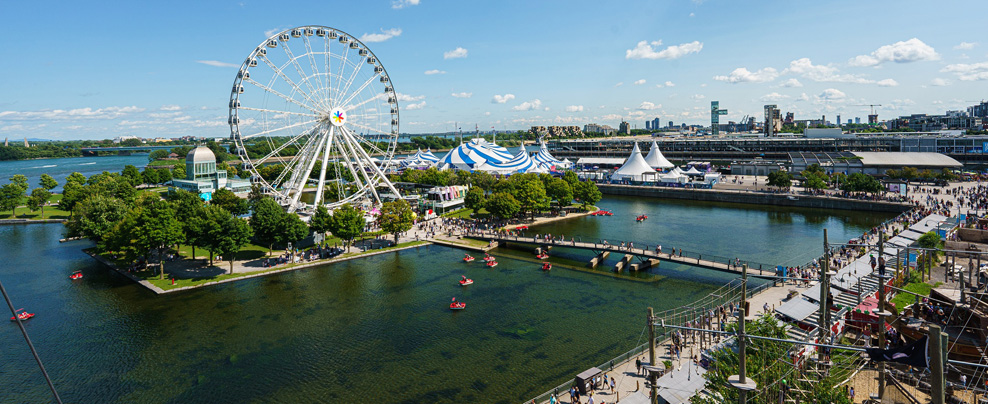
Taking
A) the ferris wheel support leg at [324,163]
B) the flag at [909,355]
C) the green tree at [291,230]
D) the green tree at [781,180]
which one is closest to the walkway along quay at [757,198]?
the green tree at [781,180]

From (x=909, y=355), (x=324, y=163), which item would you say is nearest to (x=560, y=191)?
(x=324, y=163)

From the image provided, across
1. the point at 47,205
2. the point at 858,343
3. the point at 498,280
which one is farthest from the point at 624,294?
the point at 47,205

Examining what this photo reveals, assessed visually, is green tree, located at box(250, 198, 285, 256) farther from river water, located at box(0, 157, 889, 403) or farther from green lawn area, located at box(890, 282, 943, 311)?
green lawn area, located at box(890, 282, 943, 311)

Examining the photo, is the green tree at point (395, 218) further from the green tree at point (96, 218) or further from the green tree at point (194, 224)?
the green tree at point (96, 218)

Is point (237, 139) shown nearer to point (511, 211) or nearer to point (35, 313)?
point (35, 313)

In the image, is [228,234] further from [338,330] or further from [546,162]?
[546,162]

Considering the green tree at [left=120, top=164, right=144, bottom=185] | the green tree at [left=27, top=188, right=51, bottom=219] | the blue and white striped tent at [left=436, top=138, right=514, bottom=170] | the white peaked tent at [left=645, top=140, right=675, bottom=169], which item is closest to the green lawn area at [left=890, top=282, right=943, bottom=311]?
the white peaked tent at [left=645, top=140, right=675, bottom=169]
